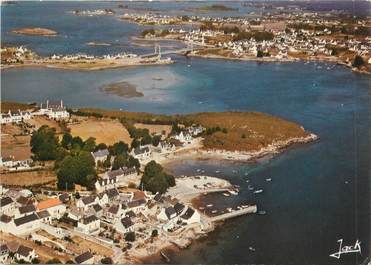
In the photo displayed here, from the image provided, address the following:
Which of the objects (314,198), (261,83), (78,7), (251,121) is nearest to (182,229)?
(314,198)

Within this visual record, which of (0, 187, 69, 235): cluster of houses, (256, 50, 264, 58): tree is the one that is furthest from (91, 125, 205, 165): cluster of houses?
(256, 50, 264, 58): tree

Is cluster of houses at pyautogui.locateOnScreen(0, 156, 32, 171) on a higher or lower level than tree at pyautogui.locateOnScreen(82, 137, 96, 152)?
lower

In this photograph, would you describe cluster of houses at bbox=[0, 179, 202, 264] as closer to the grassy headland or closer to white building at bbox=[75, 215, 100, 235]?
white building at bbox=[75, 215, 100, 235]

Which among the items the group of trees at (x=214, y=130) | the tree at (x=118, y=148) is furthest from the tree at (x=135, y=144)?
the group of trees at (x=214, y=130)

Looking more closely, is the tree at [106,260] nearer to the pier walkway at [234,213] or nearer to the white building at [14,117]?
the pier walkway at [234,213]

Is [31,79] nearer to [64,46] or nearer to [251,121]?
[251,121]

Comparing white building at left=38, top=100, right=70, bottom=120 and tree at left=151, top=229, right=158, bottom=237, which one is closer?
tree at left=151, top=229, right=158, bottom=237
